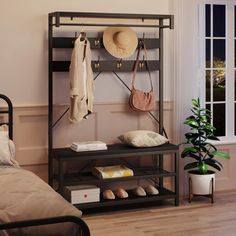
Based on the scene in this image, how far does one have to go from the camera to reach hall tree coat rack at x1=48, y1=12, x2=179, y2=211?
15.7 ft

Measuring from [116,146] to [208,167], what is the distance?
3.77 ft

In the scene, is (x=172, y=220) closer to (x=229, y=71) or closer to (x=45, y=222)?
(x=229, y=71)

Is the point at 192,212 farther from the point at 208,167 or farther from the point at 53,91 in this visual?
the point at 53,91

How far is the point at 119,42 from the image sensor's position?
5.02 meters

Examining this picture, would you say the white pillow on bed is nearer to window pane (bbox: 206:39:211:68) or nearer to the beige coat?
the beige coat

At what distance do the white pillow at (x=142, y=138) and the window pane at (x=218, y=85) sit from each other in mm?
999

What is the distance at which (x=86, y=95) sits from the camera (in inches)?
189

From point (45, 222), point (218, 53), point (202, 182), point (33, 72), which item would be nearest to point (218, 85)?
point (218, 53)

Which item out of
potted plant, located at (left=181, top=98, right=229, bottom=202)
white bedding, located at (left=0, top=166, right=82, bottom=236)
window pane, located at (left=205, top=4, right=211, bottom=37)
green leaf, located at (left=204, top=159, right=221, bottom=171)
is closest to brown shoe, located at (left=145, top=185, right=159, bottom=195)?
potted plant, located at (left=181, top=98, right=229, bottom=202)

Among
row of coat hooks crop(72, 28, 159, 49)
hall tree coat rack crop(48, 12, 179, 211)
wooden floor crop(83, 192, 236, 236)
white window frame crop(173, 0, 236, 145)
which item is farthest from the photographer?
white window frame crop(173, 0, 236, 145)

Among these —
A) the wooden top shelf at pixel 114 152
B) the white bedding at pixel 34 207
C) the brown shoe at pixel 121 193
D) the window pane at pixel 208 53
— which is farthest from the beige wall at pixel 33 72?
the white bedding at pixel 34 207

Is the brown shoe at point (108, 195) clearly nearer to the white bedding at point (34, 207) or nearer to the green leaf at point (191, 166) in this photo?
the green leaf at point (191, 166)

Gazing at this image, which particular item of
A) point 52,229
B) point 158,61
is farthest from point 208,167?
point 52,229

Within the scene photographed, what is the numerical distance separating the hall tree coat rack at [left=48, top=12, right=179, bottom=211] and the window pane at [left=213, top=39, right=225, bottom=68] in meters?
0.68
